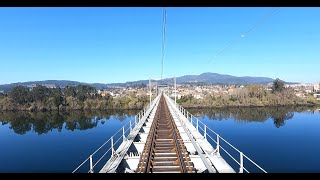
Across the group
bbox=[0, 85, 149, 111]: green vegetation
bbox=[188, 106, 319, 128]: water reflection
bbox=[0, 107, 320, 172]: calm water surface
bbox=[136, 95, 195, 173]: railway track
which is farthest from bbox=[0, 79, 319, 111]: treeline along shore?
bbox=[136, 95, 195, 173]: railway track

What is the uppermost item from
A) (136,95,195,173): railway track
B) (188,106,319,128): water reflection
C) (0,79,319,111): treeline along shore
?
(136,95,195,173): railway track

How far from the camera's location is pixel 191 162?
8.56 metres

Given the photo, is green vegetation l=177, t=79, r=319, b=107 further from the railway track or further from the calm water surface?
the railway track

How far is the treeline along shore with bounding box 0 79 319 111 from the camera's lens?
261 ft

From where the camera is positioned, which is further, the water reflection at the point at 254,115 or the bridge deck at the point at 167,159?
the water reflection at the point at 254,115

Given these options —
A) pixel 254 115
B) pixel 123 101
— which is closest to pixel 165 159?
pixel 254 115

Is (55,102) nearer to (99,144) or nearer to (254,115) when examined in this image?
(254,115)

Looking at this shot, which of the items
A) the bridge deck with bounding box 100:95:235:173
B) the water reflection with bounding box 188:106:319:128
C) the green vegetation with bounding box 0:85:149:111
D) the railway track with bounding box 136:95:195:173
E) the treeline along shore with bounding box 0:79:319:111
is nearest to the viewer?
the bridge deck with bounding box 100:95:235:173

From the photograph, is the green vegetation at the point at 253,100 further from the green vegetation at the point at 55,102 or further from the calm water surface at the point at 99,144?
the calm water surface at the point at 99,144

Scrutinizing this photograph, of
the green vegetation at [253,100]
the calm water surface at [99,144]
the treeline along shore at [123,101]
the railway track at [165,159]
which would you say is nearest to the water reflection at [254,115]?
the calm water surface at [99,144]

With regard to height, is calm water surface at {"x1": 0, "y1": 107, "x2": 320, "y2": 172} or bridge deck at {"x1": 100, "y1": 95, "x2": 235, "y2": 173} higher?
bridge deck at {"x1": 100, "y1": 95, "x2": 235, "y2": 173}

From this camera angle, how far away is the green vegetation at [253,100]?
7925 centimetres

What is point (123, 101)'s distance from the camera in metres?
81.8

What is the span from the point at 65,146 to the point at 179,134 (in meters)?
20.3
